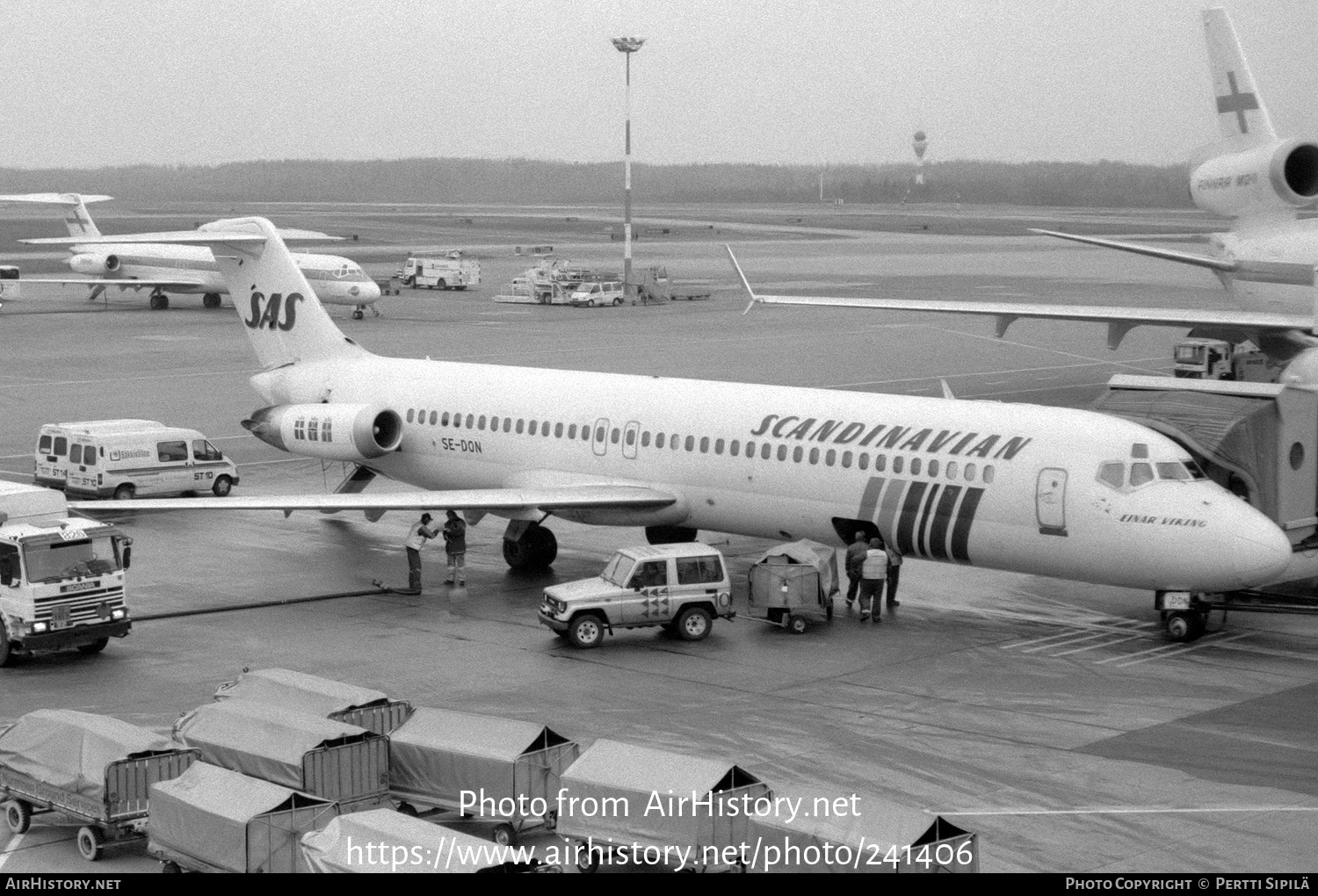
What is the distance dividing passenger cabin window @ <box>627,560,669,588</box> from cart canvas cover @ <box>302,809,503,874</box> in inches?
426

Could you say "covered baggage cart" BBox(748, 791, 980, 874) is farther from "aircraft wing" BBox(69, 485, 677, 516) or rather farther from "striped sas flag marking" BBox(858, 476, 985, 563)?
"aircraft wing" BBox(69, 485, 677, 516)

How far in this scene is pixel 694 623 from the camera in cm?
2512

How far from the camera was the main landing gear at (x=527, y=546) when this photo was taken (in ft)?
98.7

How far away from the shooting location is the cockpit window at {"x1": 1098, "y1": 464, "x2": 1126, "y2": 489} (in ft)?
81.1

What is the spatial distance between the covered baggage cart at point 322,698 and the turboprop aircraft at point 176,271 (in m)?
56.2

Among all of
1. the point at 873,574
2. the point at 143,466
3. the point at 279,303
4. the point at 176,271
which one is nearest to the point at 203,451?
the point at 143,466

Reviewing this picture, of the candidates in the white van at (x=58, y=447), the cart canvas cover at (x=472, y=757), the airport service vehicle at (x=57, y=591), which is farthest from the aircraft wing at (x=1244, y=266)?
the cart canvas cover at (x=472, y=757)

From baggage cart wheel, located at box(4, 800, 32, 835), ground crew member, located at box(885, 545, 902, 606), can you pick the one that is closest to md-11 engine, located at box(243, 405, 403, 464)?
ground crew member, located at box(885, 545, 902, 606)

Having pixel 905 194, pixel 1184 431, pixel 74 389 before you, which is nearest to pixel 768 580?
pixel 1184 431

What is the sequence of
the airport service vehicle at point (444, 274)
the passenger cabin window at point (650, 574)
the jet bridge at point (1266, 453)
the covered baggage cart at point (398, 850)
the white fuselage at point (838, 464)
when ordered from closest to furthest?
the covered baggage cart at point (398, 850) < the white fuselage at point (838, 464) < the passenger cabin window at point (650, 574) < the jet bridge at point (1266, 453) < the airport service vehicle at point (444, 274)

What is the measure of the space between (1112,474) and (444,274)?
72.7 metres

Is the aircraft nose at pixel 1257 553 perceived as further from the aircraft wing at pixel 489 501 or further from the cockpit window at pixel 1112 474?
the aircraft wing at pixel 489 501

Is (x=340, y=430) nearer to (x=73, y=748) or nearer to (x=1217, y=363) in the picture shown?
(x=73, y=748)

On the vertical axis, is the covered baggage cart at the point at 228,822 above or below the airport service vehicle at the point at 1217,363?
below
